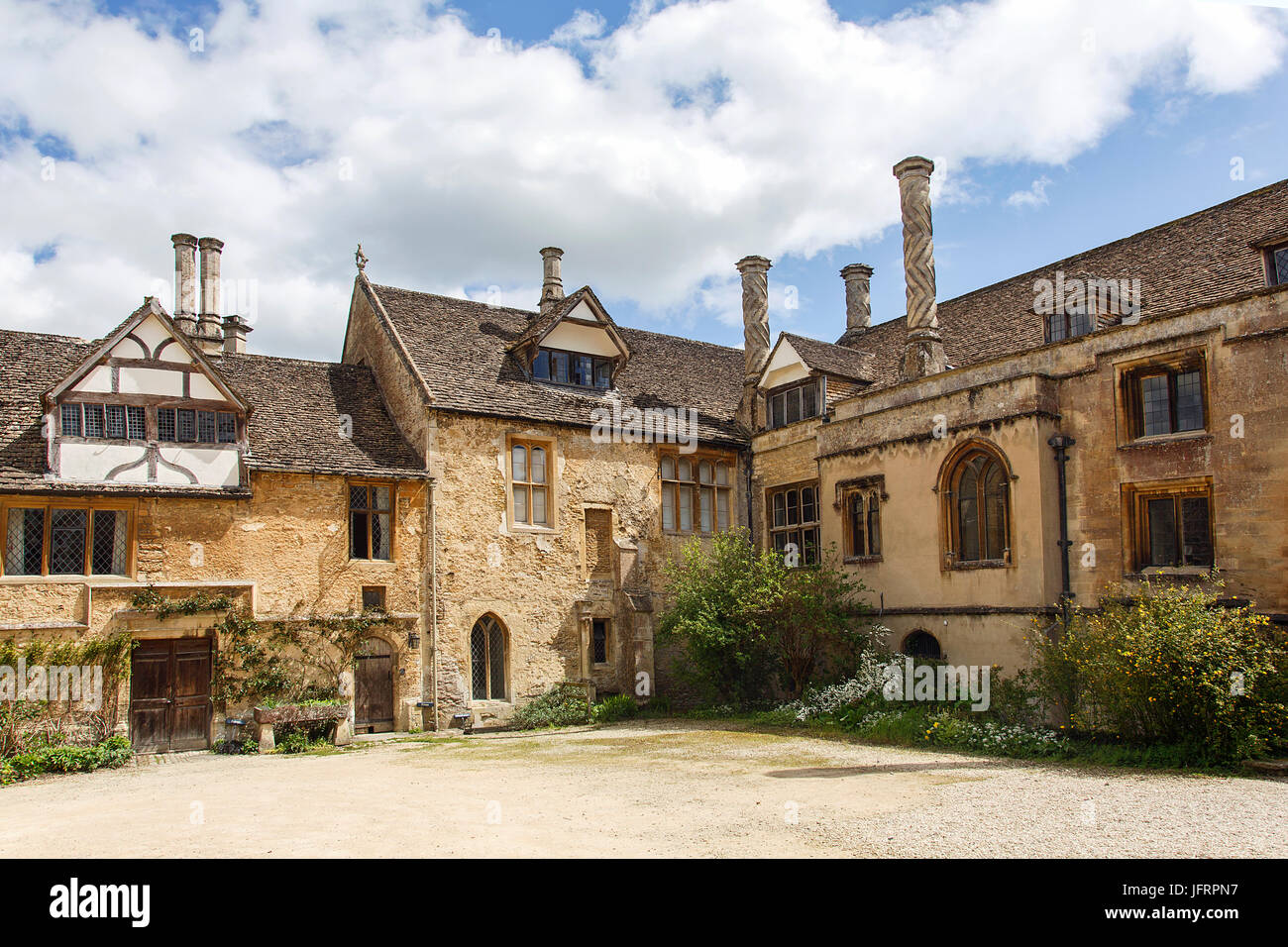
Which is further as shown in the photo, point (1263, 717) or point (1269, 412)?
point (1269, 412)

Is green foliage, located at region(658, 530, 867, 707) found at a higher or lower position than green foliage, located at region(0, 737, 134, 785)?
higher

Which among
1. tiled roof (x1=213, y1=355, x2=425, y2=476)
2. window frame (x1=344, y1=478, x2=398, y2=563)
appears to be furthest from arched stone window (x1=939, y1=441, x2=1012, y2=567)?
window frame (x1=344, y1=478, x2=398, y2=563)

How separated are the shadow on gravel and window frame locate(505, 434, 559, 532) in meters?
9.70

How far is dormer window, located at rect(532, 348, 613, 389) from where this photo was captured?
2288 cm

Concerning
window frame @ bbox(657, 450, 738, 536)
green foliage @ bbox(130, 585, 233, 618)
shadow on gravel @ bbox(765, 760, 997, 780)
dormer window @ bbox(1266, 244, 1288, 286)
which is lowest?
shadow on gravel @ bbox(765, 760, 997, 780)

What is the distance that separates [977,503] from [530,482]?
928 centimetres

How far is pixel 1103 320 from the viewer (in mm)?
17422

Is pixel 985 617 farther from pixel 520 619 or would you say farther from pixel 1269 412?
pixel 520 619

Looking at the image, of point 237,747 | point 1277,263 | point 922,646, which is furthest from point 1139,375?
point 237,747

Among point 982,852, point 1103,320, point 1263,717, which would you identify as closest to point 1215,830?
point 982,852

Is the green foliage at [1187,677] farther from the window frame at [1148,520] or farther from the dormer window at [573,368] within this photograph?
the dormer window at [573,368]

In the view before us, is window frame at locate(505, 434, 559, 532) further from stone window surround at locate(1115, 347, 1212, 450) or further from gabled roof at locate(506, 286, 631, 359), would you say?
stone window surround at locate(1115, 347, 1212, 450)

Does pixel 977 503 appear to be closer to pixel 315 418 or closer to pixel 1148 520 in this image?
pixel 1148 520

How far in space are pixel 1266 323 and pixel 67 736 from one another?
1964 cm
